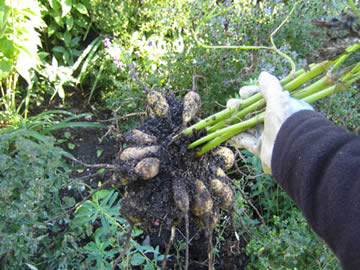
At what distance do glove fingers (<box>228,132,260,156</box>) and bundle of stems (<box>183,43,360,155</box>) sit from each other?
0.10 meters

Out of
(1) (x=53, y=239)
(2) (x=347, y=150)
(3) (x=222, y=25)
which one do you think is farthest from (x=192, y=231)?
(3) (x=222, y=25)

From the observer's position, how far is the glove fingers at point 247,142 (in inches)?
47.4

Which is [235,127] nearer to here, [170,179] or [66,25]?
[170,179]

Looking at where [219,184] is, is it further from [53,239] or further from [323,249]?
[53,239]

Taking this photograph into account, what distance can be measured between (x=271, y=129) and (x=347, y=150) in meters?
0.30

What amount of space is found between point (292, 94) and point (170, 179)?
0.57 m

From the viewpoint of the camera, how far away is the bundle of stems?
0.93 metres

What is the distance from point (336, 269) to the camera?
135cm

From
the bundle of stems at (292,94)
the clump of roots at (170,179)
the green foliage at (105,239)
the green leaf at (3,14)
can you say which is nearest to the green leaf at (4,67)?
the green leaf at (3,14)

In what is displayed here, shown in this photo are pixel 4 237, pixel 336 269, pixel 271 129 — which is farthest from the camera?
pixel 336 269

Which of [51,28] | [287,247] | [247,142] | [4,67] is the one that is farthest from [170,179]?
[51,28]

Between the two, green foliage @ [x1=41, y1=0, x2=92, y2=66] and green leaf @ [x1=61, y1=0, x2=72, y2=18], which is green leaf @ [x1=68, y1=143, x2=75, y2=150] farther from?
green leaf @ [x1=61, y1=0, x2=72, y2=18]

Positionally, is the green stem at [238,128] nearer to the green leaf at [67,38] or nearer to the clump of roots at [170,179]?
the clump of roots at [170,179]

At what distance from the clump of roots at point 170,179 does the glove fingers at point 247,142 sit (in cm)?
13
